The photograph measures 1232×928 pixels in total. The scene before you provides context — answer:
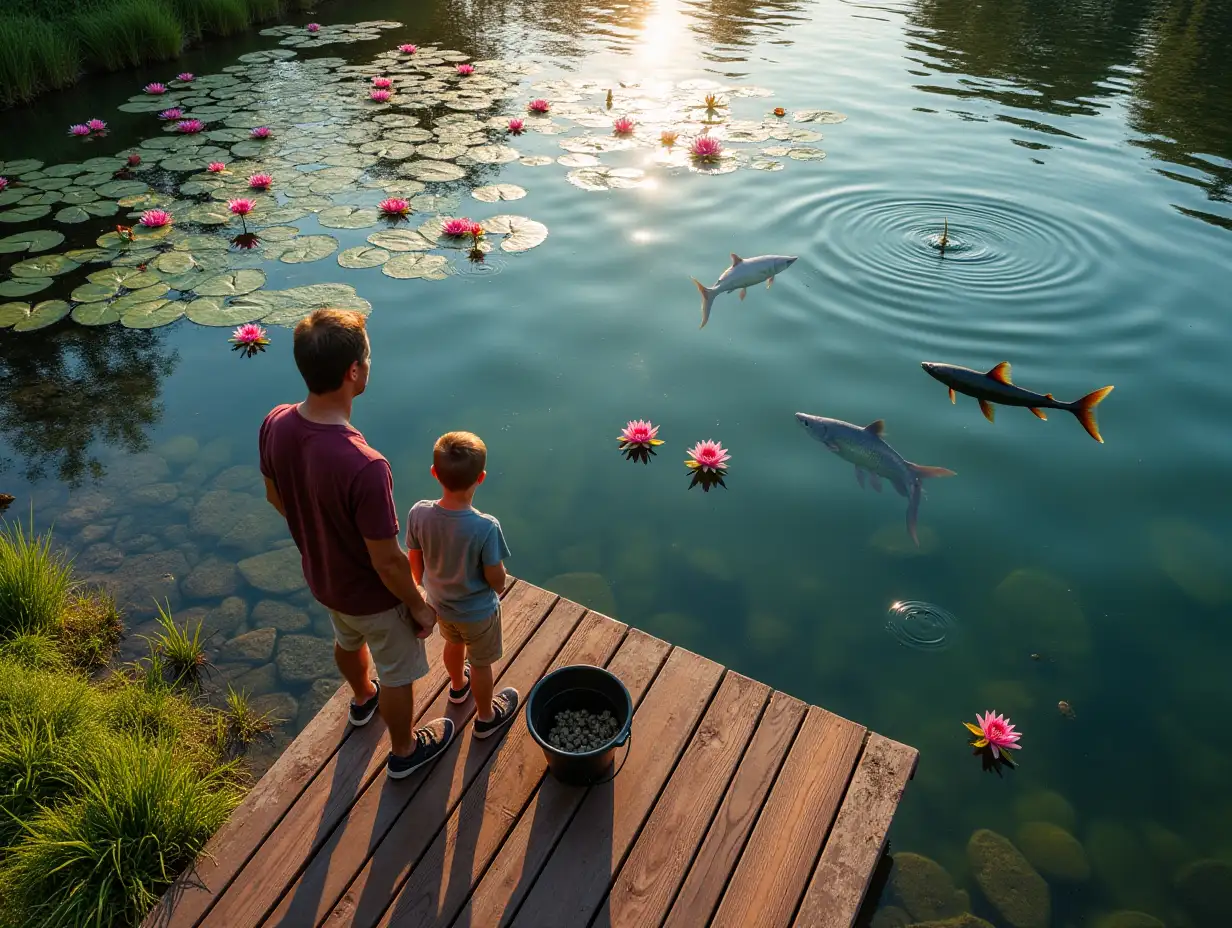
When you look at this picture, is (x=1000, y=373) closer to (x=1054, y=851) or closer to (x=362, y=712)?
(x=1054, y=851)

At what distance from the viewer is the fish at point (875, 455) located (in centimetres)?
405

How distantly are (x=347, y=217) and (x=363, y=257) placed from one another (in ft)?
2.90

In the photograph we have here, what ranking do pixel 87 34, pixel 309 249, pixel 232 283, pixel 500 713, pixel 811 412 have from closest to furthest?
pixel 500 713, pixel 811 412, pixel 232 283, pixel 309 249, pixel 87 34

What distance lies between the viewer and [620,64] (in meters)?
12.0

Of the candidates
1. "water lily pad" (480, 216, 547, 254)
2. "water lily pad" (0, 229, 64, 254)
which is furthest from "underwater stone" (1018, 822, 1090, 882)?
"water lily pad" (0, 229, 64, 254)

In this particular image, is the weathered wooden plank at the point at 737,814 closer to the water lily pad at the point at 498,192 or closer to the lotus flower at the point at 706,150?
the water lily pad at the point at 498,192

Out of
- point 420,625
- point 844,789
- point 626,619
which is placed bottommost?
point 626,619

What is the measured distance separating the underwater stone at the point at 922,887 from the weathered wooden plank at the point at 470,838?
1.43 metres

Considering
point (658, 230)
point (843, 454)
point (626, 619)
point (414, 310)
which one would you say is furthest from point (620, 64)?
point (626, 619)

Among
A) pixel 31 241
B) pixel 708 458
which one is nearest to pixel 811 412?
pixel 708 458

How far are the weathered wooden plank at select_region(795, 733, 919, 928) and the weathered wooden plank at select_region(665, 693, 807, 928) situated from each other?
26 centimetres

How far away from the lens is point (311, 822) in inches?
107

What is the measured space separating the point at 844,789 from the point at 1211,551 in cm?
287

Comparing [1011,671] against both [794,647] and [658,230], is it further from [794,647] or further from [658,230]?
[658,230]
